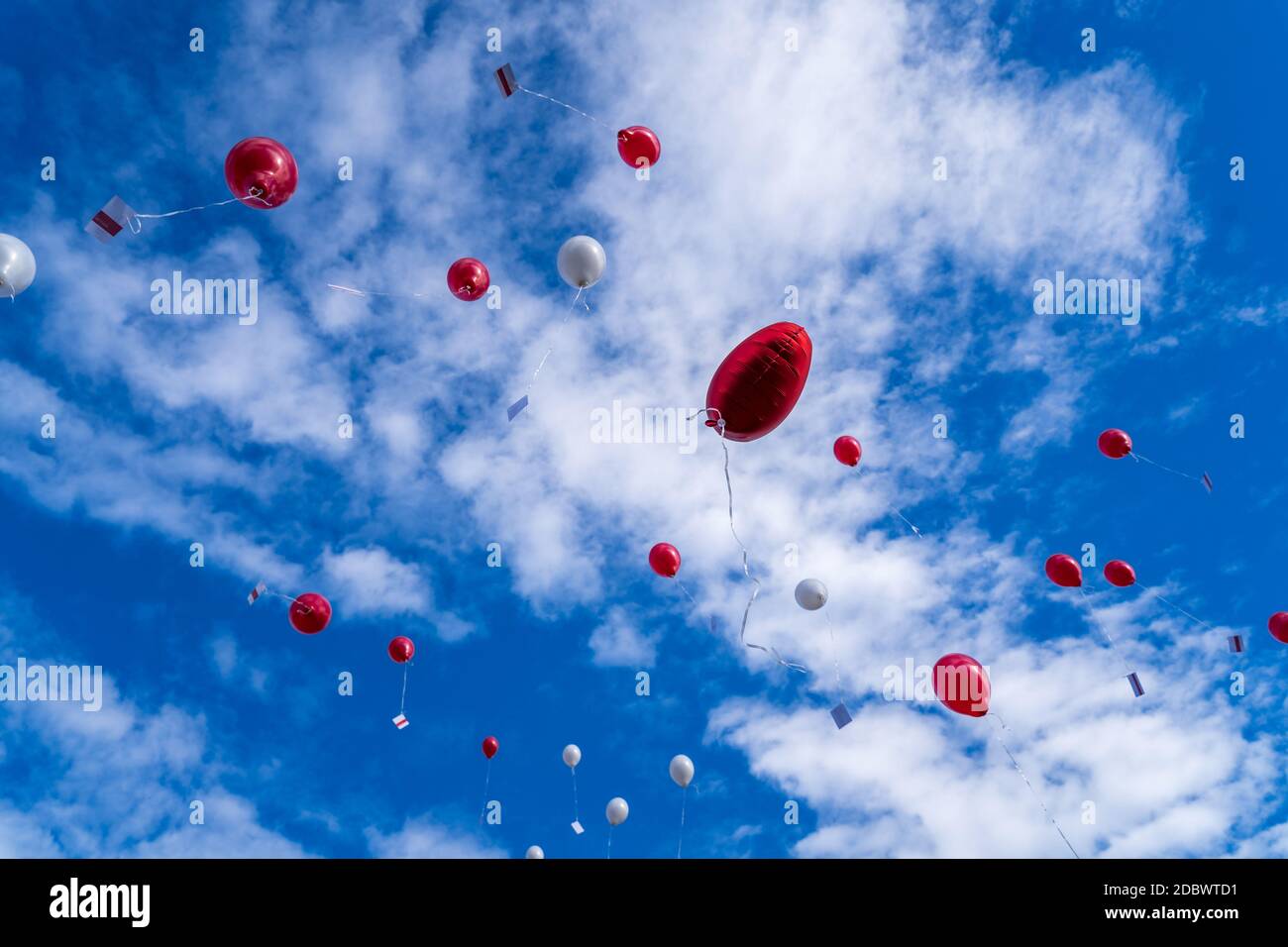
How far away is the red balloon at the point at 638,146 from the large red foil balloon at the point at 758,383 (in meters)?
2.13

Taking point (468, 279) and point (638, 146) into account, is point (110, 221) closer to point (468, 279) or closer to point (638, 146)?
point (468, 279)

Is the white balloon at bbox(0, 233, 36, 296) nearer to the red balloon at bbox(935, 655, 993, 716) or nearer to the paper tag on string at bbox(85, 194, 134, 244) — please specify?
the paper tag on string at bbox(85, 194, 134, 244)

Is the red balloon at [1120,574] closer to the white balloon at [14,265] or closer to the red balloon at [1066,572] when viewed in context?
the red balloon at [1066,572]

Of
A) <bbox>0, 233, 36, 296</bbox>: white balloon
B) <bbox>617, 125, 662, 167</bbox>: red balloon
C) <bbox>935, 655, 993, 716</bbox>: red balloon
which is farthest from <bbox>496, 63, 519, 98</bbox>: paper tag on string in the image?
<bbox>935, 655, 993, 716</bbox>: red balloon

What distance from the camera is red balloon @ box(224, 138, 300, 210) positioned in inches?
265

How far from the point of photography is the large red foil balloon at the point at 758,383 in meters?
7.11

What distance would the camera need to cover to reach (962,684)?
7.84 m

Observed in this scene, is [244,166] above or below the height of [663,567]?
above

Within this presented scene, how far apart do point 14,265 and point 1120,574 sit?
11.7 m
